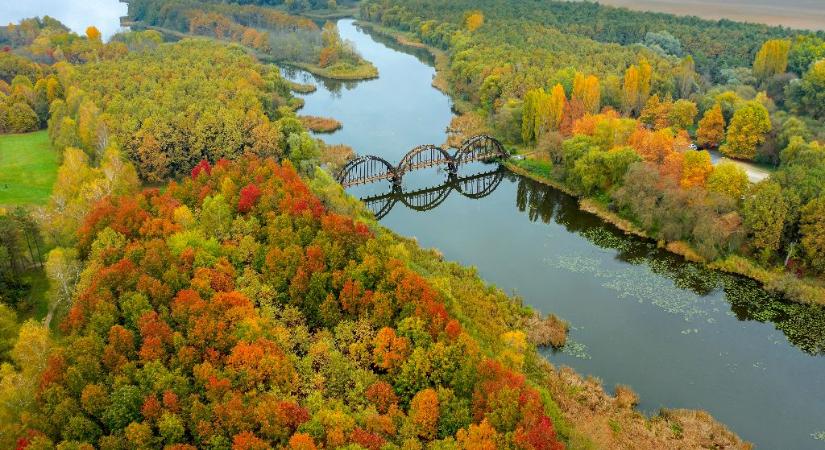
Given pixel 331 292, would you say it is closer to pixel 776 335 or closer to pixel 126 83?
pixel 776 335

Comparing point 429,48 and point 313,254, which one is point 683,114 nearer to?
point 313,254

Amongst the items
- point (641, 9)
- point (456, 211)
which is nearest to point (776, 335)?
point (456, 211)

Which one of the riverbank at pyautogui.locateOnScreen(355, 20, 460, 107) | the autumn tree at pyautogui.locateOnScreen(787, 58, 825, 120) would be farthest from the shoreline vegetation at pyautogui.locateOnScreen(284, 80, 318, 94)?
the autumn tree at pyautogui.locateOnScreen(787, 58, 825, 120)

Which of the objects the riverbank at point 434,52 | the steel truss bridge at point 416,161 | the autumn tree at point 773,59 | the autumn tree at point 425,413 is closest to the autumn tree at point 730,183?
the steel truss bridge at point 416,161

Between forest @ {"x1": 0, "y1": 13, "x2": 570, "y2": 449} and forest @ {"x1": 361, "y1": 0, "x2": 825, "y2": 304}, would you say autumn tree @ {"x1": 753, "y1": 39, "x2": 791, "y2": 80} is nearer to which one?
forest @ {"x1": 361, "y1": 0, "x2": 825, "y2": 304}

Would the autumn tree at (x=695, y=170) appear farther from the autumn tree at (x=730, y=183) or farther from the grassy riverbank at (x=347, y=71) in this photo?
the grassy riverbank at (x=347, y=71)

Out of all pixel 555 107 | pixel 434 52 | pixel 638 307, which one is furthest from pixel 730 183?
pixel 434 52
